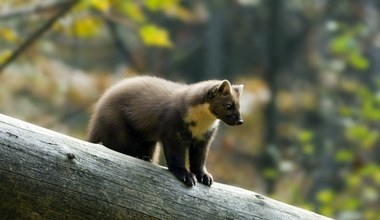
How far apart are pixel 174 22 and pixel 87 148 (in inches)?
348

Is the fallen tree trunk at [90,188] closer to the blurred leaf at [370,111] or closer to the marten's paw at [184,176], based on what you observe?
the marten's paw at [184,176]

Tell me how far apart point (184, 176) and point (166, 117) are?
0.62 meters

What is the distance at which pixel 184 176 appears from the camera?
4.27 metres

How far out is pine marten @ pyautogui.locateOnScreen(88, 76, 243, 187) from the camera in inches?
187

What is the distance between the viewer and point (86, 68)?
503 inches

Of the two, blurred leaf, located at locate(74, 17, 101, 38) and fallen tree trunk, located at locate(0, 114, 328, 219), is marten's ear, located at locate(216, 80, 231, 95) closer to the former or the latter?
fallen tree trunk, located at locate(0, 114, 328, 219)

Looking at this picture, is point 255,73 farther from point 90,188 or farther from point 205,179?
point 90,188

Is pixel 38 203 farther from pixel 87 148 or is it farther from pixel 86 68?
pixel 86 68

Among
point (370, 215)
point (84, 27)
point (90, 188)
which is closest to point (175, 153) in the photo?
point (90, 188)

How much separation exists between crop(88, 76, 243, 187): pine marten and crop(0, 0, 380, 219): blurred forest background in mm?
6632

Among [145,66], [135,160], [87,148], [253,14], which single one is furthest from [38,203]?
[253,14]

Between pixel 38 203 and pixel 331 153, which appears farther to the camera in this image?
pixel 331 153

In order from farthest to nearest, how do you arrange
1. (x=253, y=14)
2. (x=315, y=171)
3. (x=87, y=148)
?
1. (x=253, y=14)
2. (x=315, y=171)
3. (x=87, y=148)

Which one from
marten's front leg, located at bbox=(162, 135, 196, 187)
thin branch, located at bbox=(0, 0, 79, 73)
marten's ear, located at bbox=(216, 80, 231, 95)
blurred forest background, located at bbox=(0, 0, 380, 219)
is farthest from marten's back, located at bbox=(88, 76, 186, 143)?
blurred forest background, located at bbox=(0, 0, 380, 219)
